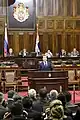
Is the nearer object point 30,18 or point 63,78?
point 63,78

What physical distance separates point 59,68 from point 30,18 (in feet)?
20.2

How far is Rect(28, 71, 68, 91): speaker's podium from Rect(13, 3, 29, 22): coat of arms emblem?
832cm

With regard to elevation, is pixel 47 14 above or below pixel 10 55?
above

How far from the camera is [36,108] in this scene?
546 centimetres

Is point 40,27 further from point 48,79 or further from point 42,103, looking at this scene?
point 42,103

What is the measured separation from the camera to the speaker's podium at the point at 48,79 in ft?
34.7

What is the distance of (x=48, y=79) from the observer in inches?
422

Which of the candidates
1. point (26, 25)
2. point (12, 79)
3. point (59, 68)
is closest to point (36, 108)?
point (12, 79)

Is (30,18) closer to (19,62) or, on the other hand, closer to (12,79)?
(19,62)

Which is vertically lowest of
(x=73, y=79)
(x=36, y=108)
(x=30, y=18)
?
(x=73, y=79)

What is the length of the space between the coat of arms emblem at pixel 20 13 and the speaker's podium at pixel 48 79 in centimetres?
832

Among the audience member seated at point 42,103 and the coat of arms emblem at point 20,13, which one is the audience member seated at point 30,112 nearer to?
the audience member seated at point 42,103

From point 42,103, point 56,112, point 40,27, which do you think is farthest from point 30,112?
point 40,27

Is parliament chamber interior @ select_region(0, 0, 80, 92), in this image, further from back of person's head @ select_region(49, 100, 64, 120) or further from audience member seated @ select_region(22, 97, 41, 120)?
back of person's head @ select_region(49, 100, 64, 120)
